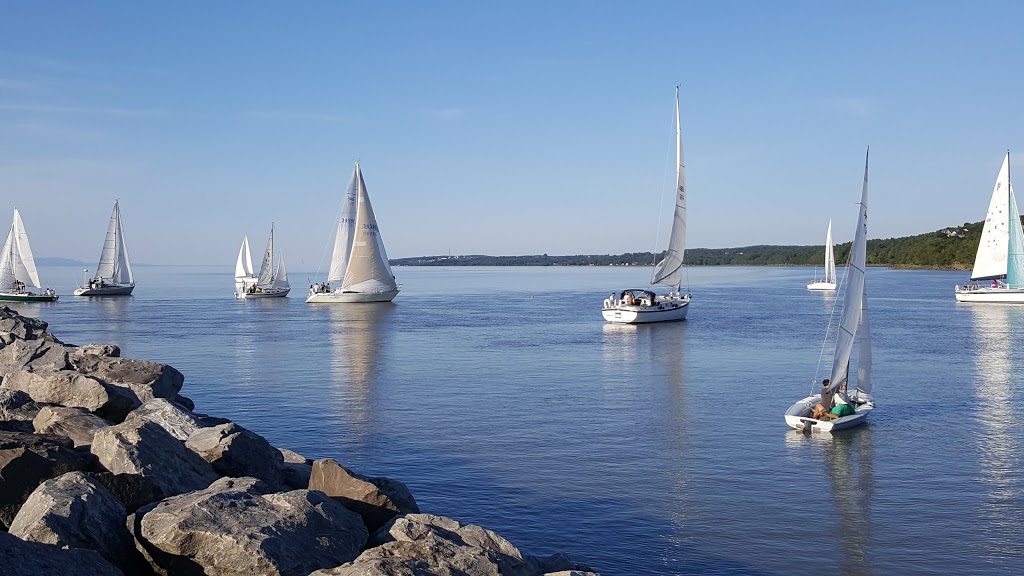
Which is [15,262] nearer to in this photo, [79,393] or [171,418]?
[79,393]

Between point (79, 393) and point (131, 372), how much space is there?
385 centimetres

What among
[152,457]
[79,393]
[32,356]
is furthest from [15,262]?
[152,457]

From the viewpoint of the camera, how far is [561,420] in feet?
72.5

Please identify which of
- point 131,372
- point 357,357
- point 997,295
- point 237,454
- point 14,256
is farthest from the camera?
point 14,256

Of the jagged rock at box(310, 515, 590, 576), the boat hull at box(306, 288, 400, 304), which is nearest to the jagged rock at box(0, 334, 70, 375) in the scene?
the jagged rock at box(310, 515, 590, 576)

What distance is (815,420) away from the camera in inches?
816

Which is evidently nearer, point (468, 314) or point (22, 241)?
point (468, 314)

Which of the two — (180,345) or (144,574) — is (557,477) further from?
(180,345)

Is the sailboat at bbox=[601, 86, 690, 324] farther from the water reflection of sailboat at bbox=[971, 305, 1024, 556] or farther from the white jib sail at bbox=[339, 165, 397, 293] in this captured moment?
the white jib sail at bbox=[339, 165, 397, 293]

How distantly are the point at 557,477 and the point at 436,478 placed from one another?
223 centimetres

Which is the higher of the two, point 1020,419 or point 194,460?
point 194,460

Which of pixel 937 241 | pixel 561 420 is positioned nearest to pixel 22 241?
pixel 561 420

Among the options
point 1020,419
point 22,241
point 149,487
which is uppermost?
point 22,241

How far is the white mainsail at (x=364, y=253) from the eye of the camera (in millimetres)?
75000
